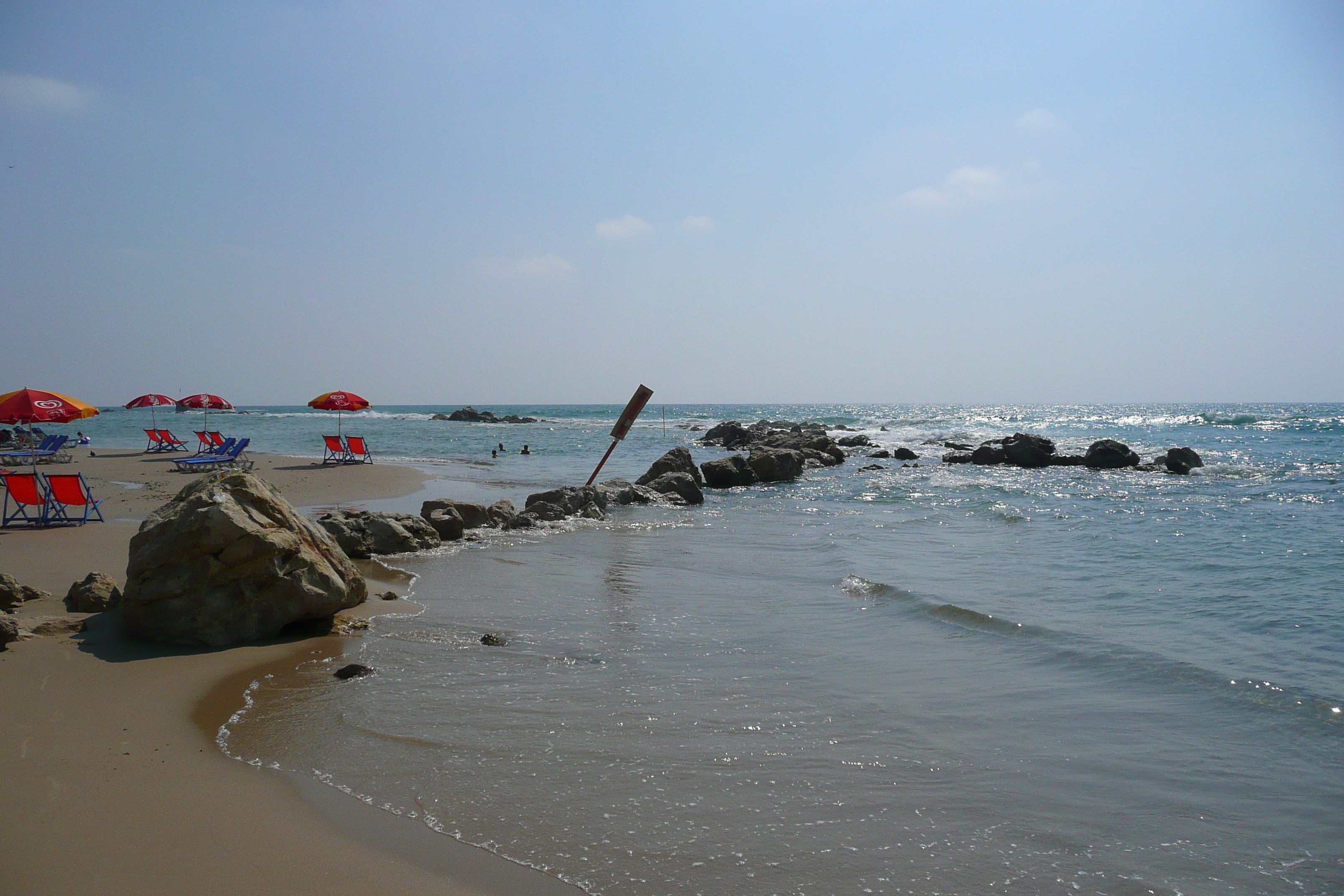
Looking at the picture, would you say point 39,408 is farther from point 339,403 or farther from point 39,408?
point 339,403

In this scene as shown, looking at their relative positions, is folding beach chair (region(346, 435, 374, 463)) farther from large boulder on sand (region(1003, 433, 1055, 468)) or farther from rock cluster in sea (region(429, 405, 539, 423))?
rock cluster in sea (region(429, 405, 539, 423))

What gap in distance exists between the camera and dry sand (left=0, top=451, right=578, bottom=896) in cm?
286

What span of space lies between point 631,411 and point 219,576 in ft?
28.4

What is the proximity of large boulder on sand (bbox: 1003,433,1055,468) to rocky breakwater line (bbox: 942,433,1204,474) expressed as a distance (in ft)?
0.05

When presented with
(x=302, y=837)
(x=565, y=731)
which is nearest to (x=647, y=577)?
(x=565, y=731)

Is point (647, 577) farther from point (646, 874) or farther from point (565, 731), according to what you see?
point (646, 874)

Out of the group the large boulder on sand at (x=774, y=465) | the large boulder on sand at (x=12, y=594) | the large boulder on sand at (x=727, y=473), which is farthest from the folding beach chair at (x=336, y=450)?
the large boulder on sand at (x=12, y=594)

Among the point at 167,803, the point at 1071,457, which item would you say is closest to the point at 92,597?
the point at 167,803

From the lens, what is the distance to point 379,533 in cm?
987

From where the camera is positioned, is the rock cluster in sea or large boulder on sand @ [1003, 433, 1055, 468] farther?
the rock cluster in sea

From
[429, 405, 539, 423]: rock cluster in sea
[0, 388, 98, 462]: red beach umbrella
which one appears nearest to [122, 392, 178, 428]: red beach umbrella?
[0, 388, 98, 462]: red beach umbrella

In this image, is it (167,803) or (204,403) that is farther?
(204,403)

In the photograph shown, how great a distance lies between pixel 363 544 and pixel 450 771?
618 centimetres

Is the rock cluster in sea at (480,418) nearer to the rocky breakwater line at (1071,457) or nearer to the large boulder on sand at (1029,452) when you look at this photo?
the rocky breakwater line at (1071,457)
